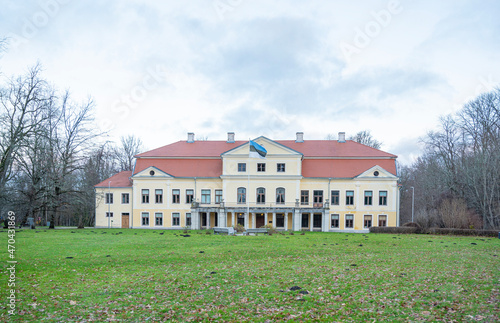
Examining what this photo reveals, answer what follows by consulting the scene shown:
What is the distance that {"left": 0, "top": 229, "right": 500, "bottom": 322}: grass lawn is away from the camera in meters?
6.98

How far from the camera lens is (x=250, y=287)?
9062 mm

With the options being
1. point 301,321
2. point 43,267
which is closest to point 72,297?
point 43,267

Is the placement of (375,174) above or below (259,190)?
above

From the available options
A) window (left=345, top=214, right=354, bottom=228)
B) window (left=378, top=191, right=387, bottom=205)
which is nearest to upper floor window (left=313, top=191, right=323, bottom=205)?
window (left=345, top=214, right=354, bottom=228)

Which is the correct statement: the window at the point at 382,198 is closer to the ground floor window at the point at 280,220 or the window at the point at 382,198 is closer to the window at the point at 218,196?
the ground floor window at the point at 280,220

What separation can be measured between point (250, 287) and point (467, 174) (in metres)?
37.8

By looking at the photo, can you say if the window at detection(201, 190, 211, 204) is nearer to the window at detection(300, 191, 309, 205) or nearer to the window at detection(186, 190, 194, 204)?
the window at detection(186, 190, 194, 204)

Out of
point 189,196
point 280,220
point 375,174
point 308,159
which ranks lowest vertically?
point 280,220

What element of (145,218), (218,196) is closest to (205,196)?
(218,196)

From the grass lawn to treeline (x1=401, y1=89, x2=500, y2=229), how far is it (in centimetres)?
1927

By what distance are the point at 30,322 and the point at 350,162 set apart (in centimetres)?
3647

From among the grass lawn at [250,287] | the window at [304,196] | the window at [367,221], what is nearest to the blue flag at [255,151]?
the window at [304,196]

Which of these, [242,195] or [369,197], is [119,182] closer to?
[242,195]

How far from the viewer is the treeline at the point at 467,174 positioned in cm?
3219
